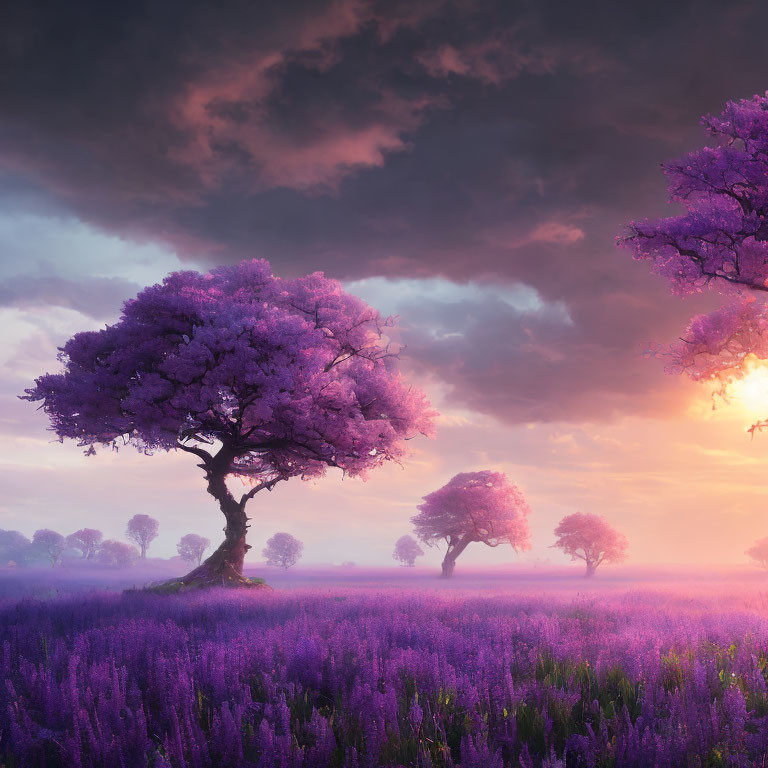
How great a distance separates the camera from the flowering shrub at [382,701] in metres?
2.75

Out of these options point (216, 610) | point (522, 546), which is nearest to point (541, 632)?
point (216, 610)

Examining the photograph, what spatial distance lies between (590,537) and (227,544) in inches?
1496

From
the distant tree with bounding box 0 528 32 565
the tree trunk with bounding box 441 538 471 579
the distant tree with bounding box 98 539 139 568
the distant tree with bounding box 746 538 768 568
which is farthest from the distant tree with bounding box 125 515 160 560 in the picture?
the distant tree with bounding box 746 538 768 568

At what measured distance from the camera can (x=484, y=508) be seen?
38.2m

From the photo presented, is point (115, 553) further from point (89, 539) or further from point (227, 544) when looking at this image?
point (227, 544)

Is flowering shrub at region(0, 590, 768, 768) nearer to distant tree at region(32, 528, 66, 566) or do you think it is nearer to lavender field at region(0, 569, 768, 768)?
lavender field at region(0, 569, 768, 768)

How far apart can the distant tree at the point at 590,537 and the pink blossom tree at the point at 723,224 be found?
127 ft

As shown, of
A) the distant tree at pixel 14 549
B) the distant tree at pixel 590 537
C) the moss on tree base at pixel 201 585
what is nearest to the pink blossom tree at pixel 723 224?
the moss on tree base at pixel 201 585

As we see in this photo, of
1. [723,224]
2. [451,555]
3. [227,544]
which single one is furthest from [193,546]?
→ [723,224]

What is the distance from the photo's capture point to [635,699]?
3963mm

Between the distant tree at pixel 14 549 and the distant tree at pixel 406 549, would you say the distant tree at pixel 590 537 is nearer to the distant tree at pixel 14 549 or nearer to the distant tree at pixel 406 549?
the distant tree at pixel 406 549

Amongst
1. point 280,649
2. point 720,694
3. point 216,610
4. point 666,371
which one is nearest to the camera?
point 720,694

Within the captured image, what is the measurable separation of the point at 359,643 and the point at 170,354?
1076cm

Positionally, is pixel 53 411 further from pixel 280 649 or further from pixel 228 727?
pixel 228 727
